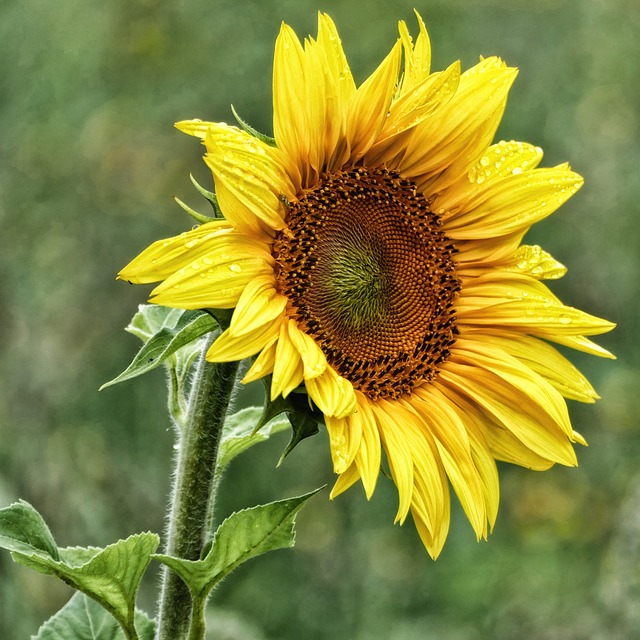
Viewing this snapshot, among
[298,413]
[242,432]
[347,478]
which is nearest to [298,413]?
[298,413]

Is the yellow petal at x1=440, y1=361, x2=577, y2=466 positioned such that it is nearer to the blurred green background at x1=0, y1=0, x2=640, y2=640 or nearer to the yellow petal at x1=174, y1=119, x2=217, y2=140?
the yellow petal at x1=174, y1=119, x2=217, y2=140

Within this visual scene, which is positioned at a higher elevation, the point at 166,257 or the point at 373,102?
the point at 373,102

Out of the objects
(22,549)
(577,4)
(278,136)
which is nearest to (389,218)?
(278,136)

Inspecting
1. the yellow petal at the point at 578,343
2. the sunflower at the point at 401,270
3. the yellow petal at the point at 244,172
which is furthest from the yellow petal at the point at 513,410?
the yellow petal at the point at 244,172

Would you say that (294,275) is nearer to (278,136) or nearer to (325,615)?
(278,136)

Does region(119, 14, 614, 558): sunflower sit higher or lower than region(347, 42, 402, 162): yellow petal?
lower

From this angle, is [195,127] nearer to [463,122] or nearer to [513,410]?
[463,122]

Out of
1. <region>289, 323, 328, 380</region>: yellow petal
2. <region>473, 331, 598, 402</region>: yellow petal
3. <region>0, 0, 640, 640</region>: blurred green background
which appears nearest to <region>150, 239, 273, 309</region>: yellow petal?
<region>289, 323, 328, 380</region>: yellow petal
